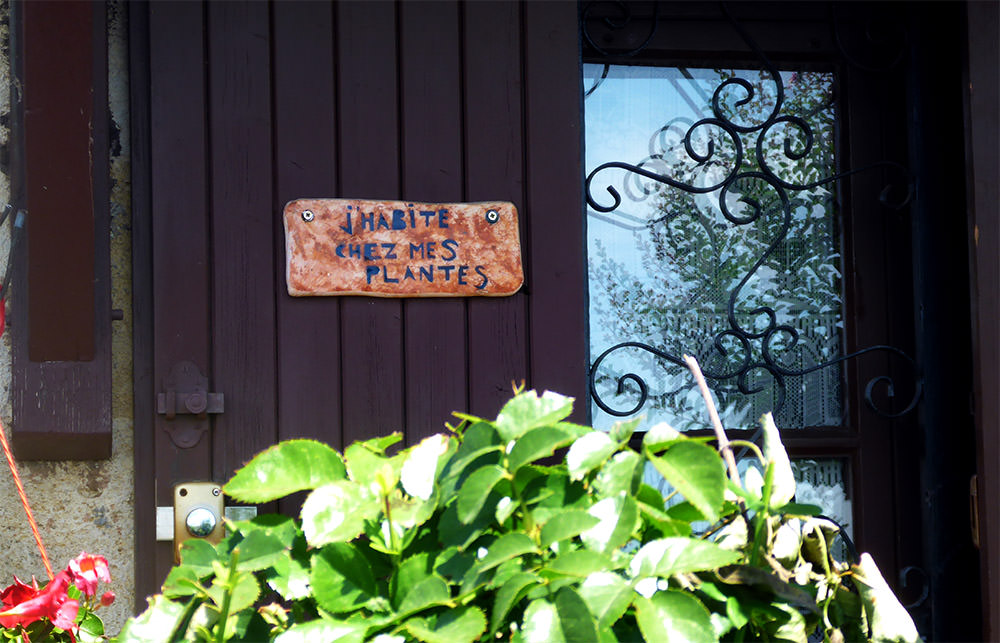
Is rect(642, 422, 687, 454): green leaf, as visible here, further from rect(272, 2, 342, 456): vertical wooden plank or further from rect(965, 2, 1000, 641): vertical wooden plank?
rect(965, 2, 1000, 641): vertical wooden plank

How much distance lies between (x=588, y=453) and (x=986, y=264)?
1.59 meters

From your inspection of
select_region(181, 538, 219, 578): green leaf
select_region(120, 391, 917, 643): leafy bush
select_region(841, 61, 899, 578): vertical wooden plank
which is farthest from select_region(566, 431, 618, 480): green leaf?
select_region(841, 61, 899, 578): vertical wooden plank

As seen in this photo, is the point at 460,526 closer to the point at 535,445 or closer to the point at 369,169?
the point at 535,445

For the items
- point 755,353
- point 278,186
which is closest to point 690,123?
point 755,353

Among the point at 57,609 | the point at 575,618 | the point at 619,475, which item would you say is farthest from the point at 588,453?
the point at 57,609

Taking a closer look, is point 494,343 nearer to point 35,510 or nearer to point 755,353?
point 755,353

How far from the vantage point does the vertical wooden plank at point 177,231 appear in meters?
1.83

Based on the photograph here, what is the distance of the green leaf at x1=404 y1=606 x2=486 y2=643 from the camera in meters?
0.70

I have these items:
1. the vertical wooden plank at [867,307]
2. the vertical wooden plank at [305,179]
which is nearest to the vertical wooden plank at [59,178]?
the vertical wooden plank at [305,179]

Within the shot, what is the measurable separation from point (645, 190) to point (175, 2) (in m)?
1.09

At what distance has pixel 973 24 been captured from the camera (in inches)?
79.8

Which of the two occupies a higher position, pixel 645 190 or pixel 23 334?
pixel 645 190

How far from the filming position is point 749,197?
7.39ft

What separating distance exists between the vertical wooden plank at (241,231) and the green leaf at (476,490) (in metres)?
1.18
